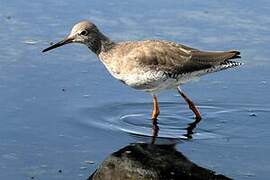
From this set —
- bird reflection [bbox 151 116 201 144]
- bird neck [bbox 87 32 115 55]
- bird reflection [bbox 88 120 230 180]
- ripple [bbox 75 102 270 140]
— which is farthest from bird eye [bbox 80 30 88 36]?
bird reflection [bbox 88 120 230 180]

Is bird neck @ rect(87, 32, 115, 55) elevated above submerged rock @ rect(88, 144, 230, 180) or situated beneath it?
elevated above

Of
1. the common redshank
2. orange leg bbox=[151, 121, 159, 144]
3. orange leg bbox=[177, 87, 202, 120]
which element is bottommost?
orange leg bbox=[151, 121, 159, 144]

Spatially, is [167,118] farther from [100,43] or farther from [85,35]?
[85,35]

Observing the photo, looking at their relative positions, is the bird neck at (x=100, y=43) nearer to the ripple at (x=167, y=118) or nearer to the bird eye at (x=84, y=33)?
the bird eye at (x=84, y=33)

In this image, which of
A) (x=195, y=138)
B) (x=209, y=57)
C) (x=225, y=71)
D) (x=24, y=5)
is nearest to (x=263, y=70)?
(x=225, y=71)

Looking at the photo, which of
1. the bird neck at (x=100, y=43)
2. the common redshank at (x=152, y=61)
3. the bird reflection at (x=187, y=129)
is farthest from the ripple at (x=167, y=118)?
the bird neck at (x=100, y=43)

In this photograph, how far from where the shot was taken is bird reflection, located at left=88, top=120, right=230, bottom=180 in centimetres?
727

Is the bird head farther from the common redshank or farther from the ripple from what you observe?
the ripple

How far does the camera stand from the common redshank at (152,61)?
8602 mm

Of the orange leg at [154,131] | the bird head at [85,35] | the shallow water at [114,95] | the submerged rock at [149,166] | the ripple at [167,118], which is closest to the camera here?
the submerged rock at [149,166]

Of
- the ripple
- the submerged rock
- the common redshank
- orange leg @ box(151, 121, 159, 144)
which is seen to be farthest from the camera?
the common redshank

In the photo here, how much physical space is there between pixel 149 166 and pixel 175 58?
1.69 meters

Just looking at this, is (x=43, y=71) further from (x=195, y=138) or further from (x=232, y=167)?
(x=232, y=167)

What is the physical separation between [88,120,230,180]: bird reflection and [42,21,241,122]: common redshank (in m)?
0.87
